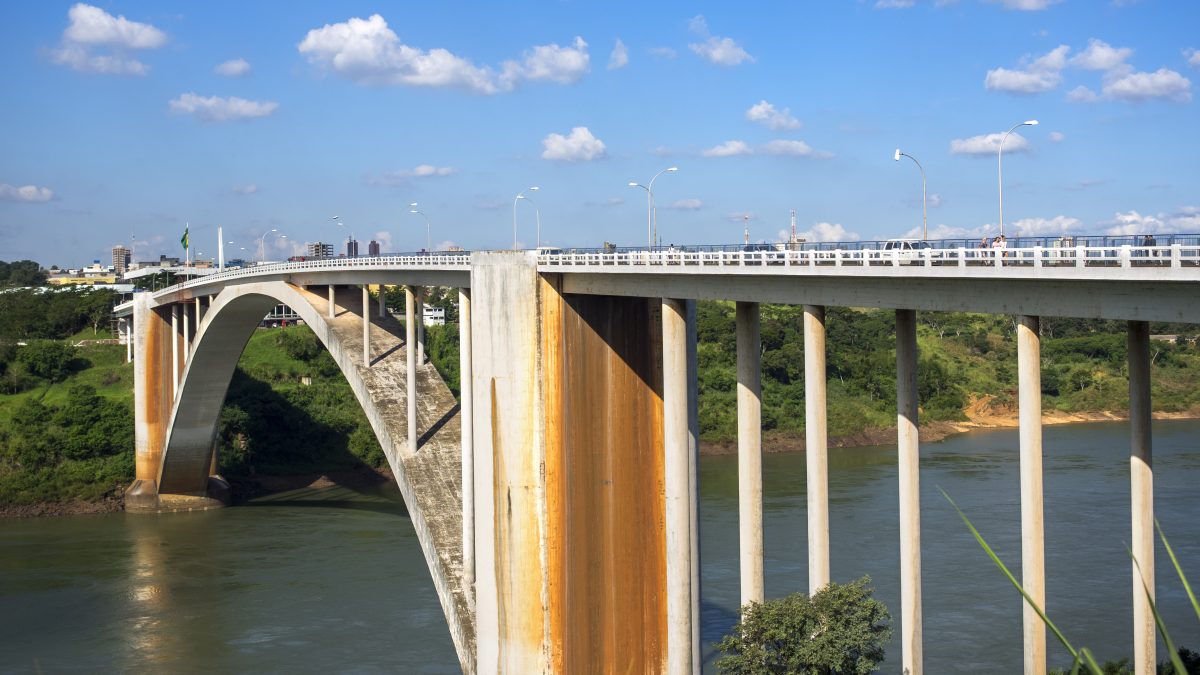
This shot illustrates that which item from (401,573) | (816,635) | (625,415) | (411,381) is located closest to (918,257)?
(816,635)

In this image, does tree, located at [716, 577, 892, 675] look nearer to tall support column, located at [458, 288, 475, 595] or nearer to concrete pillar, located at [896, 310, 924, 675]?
concrete pillar, located at [896, 310, 924, 675]

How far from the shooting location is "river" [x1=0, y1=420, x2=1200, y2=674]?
2656 centimetres

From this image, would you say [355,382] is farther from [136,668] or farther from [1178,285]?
[1178,285]

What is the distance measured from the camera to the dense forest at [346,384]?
51906 millimetres

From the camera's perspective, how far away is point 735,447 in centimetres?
5678

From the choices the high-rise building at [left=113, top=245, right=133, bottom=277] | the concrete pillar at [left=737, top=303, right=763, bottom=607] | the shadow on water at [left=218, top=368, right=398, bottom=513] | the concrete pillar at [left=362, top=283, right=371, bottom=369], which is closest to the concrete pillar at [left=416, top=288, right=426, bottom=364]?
the concrete pillar at [left=362, top=283, right=371, bottom=369]

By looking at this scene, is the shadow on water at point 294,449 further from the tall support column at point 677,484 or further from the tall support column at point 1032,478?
the tall support column at point 1032,478

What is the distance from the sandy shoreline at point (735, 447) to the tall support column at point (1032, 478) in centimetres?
4196

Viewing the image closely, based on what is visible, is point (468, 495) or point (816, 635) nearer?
point (816, 635)

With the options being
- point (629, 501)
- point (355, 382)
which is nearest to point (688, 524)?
point (629, 501)

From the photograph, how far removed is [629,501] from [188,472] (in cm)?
3126

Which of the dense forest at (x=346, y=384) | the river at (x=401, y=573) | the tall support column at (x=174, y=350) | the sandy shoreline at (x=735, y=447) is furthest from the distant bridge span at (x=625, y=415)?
the dense forest at (x=346, y=384)

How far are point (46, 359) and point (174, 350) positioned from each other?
18.3 meters

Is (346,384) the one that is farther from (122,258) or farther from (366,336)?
(122,258)
